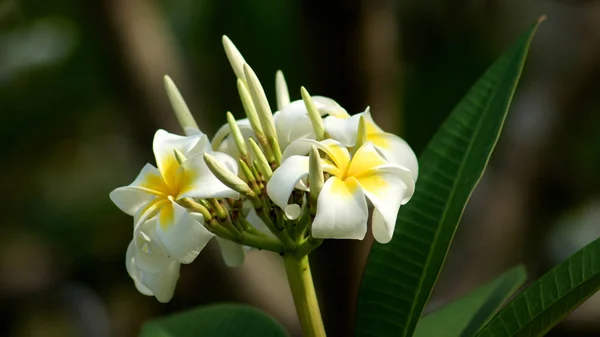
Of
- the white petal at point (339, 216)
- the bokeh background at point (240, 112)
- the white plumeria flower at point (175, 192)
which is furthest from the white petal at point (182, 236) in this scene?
the bokeh background at point (240, 112)

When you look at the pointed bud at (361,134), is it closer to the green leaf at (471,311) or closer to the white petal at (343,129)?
the white petal at (343,129)

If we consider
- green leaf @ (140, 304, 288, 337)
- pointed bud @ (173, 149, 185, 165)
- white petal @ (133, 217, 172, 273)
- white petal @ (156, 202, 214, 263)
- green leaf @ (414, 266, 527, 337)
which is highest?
pointed bud @ (173, 149, 185, 165)

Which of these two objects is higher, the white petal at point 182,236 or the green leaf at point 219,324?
the white petal at point 182,236

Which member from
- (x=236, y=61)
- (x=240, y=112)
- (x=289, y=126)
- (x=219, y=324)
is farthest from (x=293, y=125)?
(x=240, y=112)

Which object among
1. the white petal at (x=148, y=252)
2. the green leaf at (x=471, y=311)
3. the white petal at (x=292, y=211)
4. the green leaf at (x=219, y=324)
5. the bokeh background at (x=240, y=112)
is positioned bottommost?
the bokeh background at (x=240, y=112)

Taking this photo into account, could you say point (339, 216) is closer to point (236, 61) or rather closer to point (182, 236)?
point (182, 236)

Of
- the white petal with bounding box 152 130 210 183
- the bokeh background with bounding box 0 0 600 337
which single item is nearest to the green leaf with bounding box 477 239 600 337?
the white petal with bounding box 152 130 210 183

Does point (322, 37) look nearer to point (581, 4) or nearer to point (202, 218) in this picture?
point (202, 218)

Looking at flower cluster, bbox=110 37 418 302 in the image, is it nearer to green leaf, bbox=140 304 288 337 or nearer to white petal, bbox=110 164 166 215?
Answer: white petal, bbox=110 164 166 215
